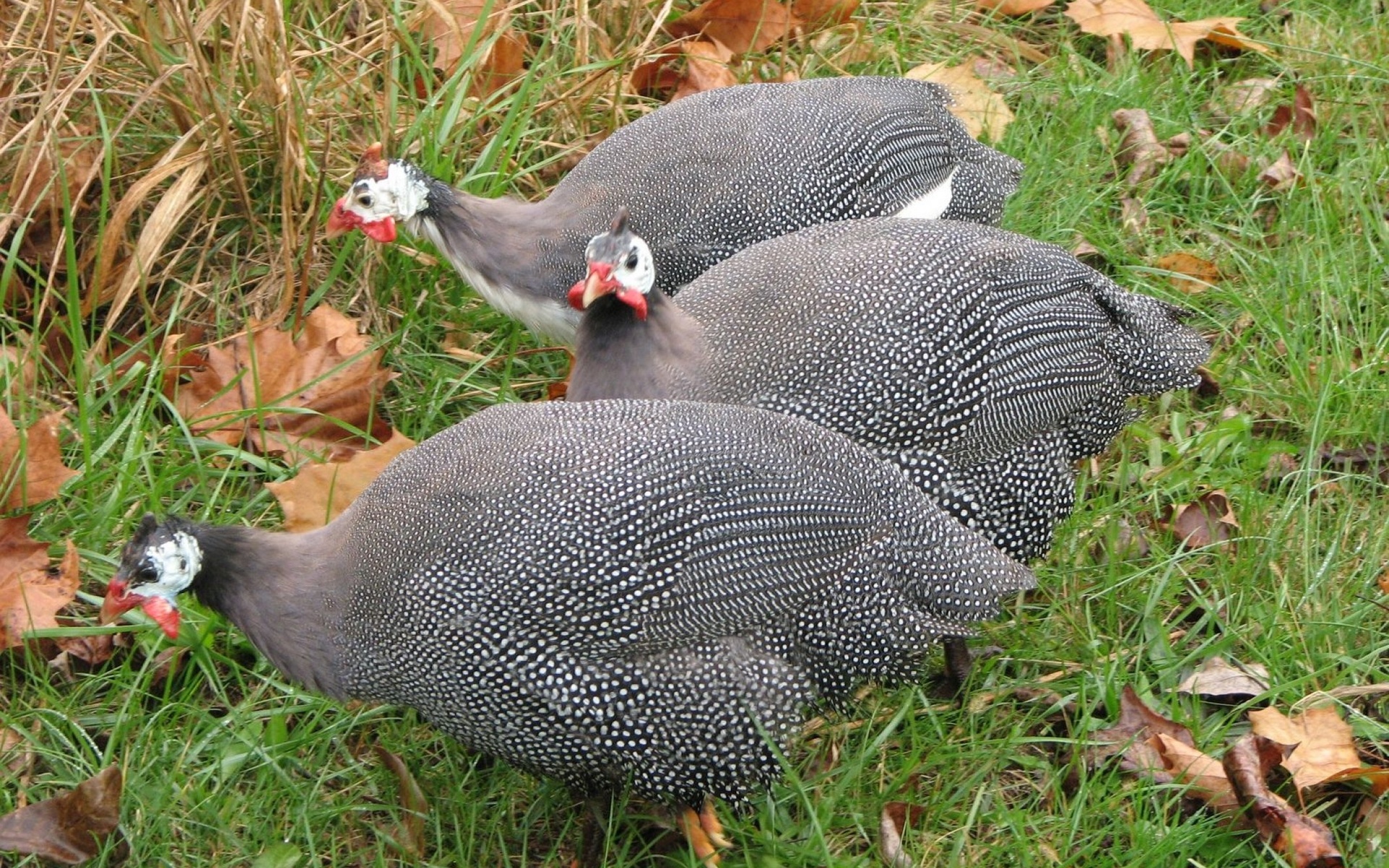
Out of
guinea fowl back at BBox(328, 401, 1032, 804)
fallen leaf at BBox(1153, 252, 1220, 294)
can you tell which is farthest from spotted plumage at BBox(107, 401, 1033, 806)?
fallen leaf at BBox(1153, 252, 1220, 294)

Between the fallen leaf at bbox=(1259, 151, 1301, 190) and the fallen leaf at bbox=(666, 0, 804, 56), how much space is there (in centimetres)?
152

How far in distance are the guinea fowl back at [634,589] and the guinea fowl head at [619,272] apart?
1.25 ft

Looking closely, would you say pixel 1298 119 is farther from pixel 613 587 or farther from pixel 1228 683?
pixel 613 587

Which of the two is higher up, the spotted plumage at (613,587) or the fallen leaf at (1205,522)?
the spotted plumage at (613,587)

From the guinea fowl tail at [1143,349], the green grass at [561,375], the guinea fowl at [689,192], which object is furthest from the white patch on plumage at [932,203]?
the guinea fowl tail at [1143,349]

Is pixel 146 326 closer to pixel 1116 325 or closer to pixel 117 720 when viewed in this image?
pixel 117 720

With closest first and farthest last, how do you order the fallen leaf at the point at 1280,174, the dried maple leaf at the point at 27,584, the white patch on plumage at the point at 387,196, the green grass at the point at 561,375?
the green grass at the point at 561,375 → the dried maple leaf at the point at 27,584 → the white patch on plumage at the point at 387,196 → the fallen leaf at the point at 1280,174

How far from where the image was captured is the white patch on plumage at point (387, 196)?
4023 millimetres

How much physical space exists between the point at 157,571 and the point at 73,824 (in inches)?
19.8

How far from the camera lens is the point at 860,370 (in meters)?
3.33

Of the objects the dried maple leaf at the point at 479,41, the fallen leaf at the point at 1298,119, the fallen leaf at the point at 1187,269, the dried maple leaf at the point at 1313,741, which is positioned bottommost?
the dried maple leaf at the point at 1313,741

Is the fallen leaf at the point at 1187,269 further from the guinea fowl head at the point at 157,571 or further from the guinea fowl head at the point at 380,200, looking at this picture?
the guinea fowl head at the point at 157,571

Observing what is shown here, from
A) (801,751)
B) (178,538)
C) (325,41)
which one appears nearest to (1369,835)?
(801,751)

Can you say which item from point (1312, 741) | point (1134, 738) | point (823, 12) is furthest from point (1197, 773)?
point (823, 12)
